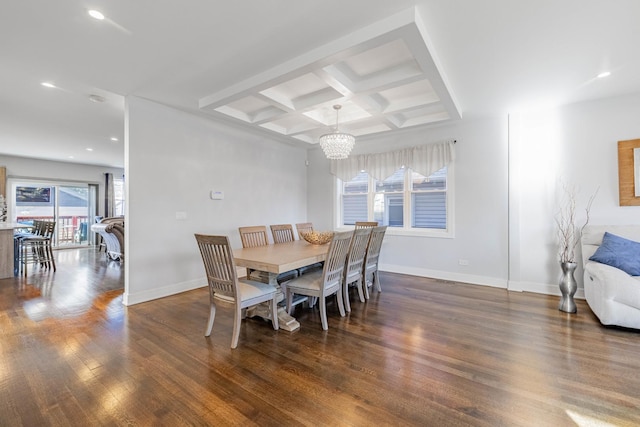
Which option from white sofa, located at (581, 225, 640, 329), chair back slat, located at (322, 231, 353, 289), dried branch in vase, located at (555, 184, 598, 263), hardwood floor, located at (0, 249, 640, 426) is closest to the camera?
hardwood floor, located at (0, 249, 640, 426)

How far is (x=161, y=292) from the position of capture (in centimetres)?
380

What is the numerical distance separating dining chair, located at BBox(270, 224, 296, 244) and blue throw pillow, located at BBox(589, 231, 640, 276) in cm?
384

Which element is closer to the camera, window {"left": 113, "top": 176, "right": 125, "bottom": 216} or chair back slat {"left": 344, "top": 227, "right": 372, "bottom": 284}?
chair back slat {"left": 344, "top": 227, "right": 372, "bottom": 284}

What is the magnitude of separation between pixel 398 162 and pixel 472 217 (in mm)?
1530

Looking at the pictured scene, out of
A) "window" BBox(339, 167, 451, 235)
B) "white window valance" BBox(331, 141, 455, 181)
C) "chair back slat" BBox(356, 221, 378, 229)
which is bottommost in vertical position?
"chair back slat" BBox(356, 221, 378, 229)

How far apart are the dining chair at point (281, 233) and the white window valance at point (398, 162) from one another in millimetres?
1952

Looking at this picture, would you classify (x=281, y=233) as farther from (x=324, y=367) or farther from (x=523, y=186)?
(x=523, y=186)

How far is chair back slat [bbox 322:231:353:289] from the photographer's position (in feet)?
8.87

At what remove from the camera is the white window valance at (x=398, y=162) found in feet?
15.1

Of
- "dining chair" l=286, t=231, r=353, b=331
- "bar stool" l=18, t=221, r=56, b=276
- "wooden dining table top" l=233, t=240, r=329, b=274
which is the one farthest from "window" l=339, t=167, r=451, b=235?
"bar stool" l=18, t=221, r=56, b=276

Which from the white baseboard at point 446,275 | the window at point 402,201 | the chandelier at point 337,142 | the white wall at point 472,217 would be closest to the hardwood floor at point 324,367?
the white baseboard at point 446,275

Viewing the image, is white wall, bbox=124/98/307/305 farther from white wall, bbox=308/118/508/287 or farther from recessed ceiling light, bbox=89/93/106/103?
white wall, bbox=308/118/508/287

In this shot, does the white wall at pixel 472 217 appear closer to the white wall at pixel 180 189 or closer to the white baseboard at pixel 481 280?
the white baseboard at pixel 481 280

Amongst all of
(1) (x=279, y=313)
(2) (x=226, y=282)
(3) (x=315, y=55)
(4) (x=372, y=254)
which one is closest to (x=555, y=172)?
(4) (x=372, y=254)
